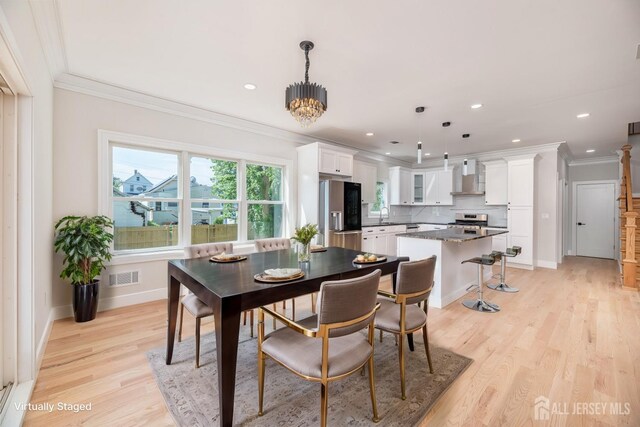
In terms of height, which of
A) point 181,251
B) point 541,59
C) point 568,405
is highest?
point 541,59

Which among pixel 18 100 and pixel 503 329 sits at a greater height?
pixel 18 100

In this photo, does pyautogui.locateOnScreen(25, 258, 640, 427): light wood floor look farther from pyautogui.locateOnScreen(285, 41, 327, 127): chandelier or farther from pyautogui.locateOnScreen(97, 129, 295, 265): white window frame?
pyautogui.locateOnScreen(285, 41, 327, 127): chandelier

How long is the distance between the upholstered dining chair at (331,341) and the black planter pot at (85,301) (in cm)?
247

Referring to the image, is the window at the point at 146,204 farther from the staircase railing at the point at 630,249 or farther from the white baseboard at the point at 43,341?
the staircase railing at the point at 630,249

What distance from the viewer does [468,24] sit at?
207cm

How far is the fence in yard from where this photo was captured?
11.6 feet

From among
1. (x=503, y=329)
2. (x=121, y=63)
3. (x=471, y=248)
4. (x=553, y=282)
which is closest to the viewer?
(x=121, y=63)

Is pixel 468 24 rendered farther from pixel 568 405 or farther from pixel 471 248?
pixel 471 248

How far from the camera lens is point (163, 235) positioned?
3.86 m

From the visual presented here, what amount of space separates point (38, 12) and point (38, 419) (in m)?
2.71

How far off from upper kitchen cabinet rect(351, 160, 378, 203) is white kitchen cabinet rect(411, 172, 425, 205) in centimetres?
167

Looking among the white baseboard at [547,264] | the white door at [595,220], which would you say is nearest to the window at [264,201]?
the white baseboard at [547,264]

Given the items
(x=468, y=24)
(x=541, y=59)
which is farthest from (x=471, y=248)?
(x=468, y=24)

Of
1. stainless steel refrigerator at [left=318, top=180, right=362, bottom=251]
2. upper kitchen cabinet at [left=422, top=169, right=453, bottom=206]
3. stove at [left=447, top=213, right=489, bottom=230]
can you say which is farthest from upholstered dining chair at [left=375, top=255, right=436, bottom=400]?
upper kitchen cabinet at [left=422, top=169, right=453, bottom=206]
